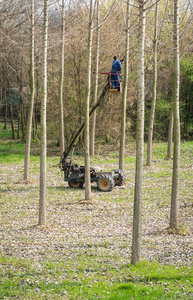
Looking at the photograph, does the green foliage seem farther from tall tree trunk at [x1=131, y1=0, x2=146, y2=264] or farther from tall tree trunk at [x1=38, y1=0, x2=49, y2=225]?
tall tree trunk at [x1=38, y1=0, x2=49, y2=225]

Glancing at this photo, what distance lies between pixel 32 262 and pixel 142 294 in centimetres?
340

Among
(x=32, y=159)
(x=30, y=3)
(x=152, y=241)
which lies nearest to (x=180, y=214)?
(x=152, y=241)

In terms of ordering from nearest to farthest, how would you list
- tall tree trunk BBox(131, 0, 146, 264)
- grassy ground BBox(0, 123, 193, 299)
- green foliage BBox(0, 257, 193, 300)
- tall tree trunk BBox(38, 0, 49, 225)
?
1. green foliage BBox(0, 257, 193, 300)
2. grassy ground BBox(0, 123, 193, 299)
3. tall tree trunk BBox(131, 0, 146, 264)
4. tall tree trunk BBox(38, 0, 49, 225)

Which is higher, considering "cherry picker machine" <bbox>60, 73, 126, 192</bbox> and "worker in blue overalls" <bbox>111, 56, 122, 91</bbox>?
"worker in blue overalls" <bbox>111, 56, 122, 91</bbox>

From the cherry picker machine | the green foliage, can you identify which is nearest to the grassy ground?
the green foliage

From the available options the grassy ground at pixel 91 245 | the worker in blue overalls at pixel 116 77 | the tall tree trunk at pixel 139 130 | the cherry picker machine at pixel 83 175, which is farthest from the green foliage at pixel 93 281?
the worker in blue overalls at pixel 116 77

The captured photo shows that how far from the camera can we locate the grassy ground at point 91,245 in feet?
23.8

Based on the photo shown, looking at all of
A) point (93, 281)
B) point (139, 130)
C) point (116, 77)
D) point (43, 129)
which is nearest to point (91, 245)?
point (93, 281)

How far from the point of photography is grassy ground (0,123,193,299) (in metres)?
7.26

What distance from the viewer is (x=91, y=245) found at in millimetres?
10359

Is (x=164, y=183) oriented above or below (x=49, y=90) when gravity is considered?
below

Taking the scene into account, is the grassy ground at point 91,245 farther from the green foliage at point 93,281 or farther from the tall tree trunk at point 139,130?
the tall tree trunk at point 139,130

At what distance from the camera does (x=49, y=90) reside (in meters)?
30.5

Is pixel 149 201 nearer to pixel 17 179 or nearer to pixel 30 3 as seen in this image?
pixel 17 179
